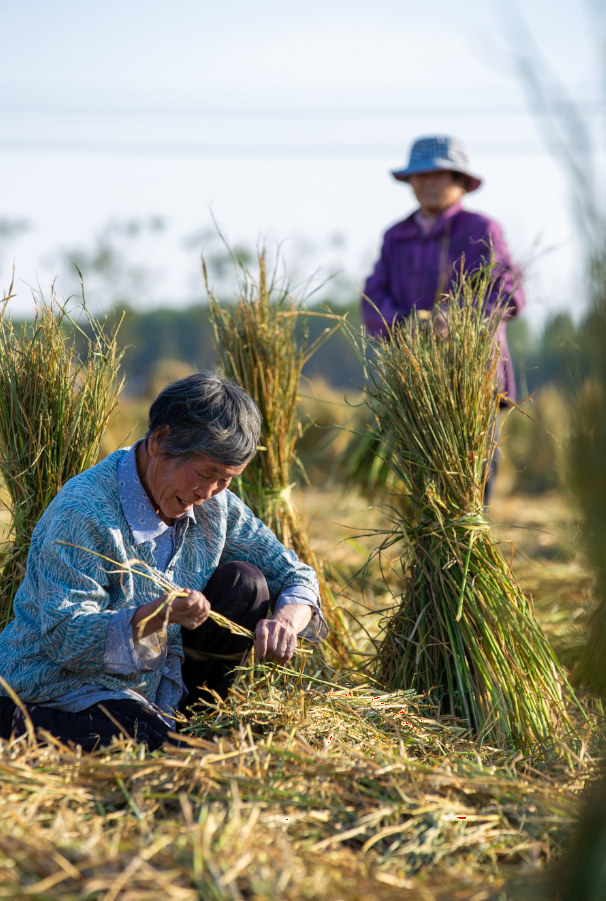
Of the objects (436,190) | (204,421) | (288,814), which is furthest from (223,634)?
(436,190)

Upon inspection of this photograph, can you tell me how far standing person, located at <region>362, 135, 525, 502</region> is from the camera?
135 inches

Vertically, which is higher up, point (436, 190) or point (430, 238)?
point (436, 190)

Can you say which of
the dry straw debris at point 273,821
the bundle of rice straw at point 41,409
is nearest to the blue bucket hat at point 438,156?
the bundle of rice straw at point 41,409

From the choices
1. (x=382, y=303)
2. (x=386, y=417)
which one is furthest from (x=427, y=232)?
(x=386, y=417)

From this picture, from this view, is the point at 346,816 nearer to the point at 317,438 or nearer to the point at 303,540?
the point at 303,540

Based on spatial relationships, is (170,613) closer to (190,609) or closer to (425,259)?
(190,609)

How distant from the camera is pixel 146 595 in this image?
7.25ft

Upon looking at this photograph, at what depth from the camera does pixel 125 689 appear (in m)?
2.14

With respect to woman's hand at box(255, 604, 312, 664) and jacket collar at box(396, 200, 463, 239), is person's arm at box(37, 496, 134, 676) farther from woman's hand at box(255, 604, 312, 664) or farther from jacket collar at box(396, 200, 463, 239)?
jacket collar at box(396, 200, 463, 239)

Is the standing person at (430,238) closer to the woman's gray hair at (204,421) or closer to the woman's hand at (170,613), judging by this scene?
the woman's gray hair at (204,421)

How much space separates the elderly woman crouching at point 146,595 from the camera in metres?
2.00

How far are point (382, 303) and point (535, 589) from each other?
1876 millimetres

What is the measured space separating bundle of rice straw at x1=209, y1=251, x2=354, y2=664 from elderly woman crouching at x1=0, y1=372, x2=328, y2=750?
681 millimetres

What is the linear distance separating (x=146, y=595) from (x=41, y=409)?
2.49 ft
